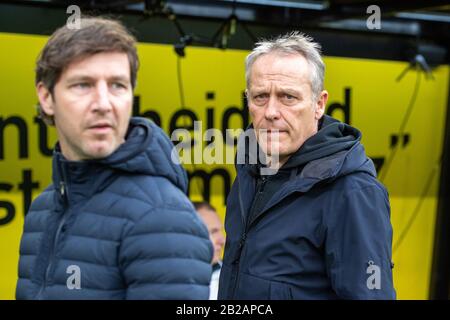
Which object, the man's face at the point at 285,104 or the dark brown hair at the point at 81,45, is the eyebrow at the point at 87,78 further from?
Result: the man's face at the point at 285,104

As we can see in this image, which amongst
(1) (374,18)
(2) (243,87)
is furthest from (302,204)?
(1) (374,18)

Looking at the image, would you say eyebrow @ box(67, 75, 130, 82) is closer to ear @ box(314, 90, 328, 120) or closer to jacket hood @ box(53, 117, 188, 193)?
jacket hood @ box(53, 117, 188, 193)

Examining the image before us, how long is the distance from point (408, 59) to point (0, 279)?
8.53ft

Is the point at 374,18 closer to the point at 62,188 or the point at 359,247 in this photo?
the point at 359,247

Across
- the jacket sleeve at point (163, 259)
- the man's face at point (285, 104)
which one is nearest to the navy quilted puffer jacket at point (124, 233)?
the jacket sleeve at point (163, 259)

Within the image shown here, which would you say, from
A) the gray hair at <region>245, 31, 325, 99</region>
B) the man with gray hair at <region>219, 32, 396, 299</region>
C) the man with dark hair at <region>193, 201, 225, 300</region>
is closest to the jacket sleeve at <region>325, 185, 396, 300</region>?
the man with gray hair at <region>219, 32, 396, 299</region>

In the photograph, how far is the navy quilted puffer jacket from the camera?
1413mm

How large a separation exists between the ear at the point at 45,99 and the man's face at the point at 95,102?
38mm

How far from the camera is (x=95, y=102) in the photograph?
58.3 inches

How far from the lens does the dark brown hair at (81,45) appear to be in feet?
4.82

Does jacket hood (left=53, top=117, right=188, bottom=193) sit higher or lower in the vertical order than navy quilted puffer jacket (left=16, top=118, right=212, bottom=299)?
higher

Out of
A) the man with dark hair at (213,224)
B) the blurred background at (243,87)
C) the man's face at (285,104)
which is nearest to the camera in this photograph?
the man's face at (285,104)

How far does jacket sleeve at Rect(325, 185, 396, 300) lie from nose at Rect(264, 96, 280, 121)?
0.33 m

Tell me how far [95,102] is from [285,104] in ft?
2.35
